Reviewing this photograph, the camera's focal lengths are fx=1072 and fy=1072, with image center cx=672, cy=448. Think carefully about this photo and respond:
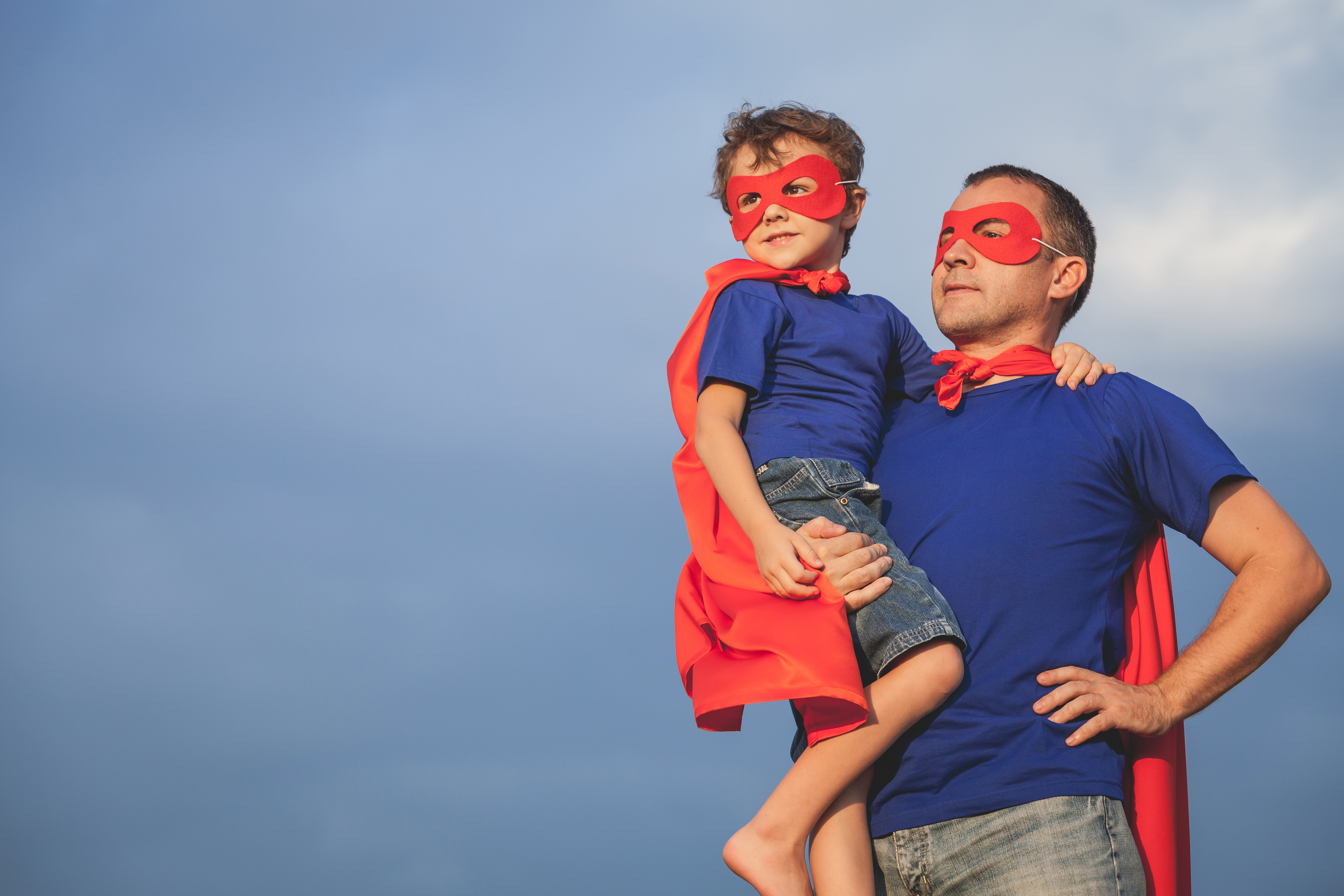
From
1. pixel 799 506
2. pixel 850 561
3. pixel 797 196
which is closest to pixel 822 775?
pixel 850 561

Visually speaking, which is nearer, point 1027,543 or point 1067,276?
point 1027,543

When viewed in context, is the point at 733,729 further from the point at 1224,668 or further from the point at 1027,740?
the point at 1224,668

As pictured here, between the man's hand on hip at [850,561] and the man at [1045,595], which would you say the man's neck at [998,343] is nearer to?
the man at [1045,595]

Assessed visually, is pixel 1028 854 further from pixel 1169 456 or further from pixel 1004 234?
pixel 1004 234

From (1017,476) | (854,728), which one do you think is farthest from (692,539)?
(1017,476)

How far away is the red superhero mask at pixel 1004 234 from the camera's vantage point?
3.56 metres

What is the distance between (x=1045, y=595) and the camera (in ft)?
9.48

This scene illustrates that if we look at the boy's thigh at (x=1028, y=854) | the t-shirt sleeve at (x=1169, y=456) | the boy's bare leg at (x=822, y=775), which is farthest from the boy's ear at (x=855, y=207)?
the boy's thigh at (x=1028, y=854)

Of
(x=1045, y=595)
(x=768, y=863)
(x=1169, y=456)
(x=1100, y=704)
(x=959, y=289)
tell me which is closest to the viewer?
(x=768, y=863)

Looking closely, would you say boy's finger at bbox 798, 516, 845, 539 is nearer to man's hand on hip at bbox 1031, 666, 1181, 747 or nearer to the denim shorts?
the denim shorts

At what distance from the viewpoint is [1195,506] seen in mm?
2971

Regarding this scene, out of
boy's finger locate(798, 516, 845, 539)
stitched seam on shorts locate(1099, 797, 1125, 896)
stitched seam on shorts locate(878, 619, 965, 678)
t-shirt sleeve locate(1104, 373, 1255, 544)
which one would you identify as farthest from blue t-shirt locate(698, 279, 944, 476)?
stitched seam on shorts locate(1099, 797, 1125, 896)

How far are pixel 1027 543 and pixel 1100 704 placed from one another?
455 mm

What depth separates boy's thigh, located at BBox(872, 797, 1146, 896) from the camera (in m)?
2.57
